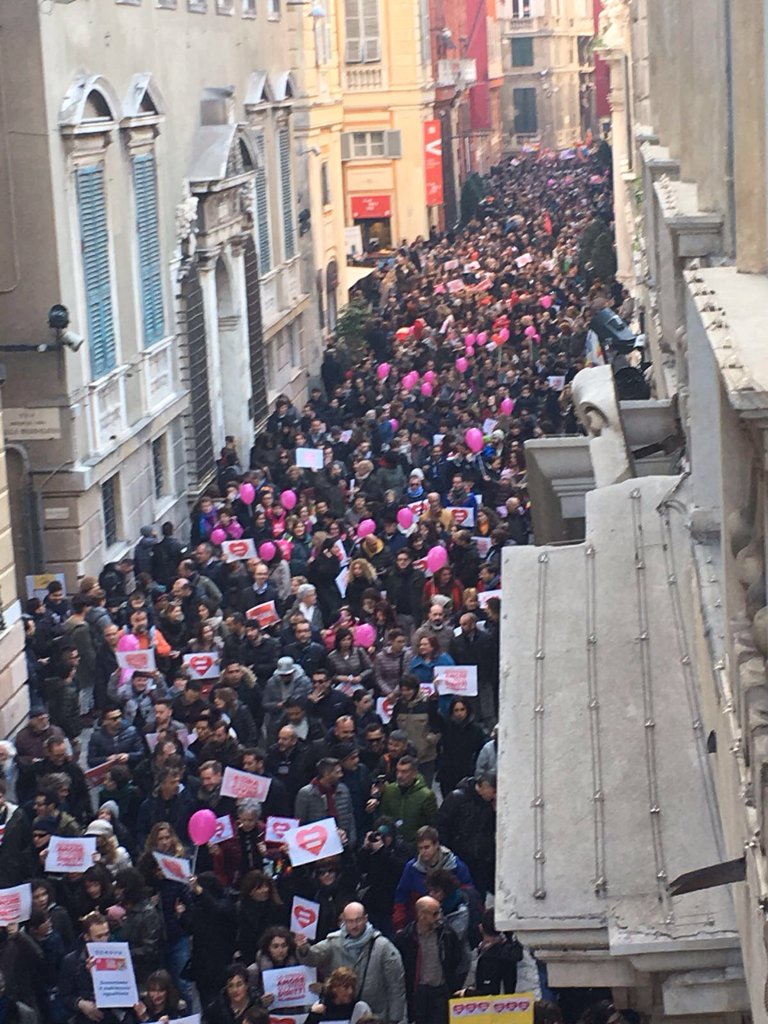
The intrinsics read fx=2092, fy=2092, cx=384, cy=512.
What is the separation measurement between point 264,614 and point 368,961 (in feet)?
20.6

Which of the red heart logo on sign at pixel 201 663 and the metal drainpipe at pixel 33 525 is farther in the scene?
the metal drainpipe at pixel 33 525

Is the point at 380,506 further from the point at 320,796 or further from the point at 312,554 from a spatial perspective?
the point at 320,796

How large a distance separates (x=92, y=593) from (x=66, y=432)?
2.88 meters

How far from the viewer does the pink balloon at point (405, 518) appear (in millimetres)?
19703

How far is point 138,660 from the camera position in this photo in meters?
15.3

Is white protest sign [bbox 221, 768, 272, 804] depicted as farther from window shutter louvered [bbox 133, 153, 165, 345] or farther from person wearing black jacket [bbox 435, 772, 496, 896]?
window shutter louvered [bbox 133, 153, 165, 345]

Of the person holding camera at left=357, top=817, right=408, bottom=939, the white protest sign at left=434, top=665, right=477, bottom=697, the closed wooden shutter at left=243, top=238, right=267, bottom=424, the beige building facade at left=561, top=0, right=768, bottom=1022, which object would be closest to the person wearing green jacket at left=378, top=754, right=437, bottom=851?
the person holding camera at left=357, top=817, right=408, bottom=939

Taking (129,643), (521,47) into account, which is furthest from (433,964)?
(521,47)

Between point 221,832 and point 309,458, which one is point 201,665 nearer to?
point 221,832

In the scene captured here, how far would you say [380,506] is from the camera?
20.8 meters

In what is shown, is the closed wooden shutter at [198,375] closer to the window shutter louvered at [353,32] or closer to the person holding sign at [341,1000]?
the person holding sign at [341,1000]

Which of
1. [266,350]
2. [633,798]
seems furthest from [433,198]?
[633,798]

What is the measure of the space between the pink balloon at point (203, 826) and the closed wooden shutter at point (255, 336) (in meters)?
18.6

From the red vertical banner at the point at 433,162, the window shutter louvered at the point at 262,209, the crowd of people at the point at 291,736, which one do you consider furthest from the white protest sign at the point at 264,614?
the red vertical banner at the point at 433,162
